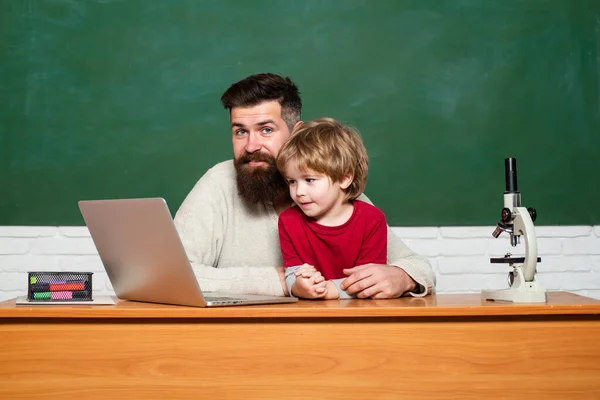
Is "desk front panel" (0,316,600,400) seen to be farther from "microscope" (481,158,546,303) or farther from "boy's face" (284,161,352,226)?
"boy's face" (284,161,352,226)

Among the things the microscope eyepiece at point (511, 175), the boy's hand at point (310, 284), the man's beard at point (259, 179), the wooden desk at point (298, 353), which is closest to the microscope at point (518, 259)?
the microscope eyepiece at point (511, 175)

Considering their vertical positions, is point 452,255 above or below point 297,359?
above

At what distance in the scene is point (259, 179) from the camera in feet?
7.91

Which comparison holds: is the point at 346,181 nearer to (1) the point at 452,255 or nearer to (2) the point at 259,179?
(2) the point at 259,179

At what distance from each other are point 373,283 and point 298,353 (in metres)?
0.40

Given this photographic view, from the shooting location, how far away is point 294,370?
157cm

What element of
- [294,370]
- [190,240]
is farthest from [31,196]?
[294,370]

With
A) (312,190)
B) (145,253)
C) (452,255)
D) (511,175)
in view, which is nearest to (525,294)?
(511,175)

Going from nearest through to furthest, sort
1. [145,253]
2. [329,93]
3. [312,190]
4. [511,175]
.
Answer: [145,253]
[511,175]
[312,190]
[329,93]

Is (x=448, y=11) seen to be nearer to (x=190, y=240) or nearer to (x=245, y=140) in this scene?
(x=245, y=140)

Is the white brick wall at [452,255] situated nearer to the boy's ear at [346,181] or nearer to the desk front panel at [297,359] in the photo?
the boy's ear at [346,181]

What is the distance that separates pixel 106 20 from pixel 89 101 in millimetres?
350

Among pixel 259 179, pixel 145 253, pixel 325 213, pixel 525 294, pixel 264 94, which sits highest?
pixel 264 94

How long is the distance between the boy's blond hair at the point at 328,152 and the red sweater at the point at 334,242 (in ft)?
0.38
